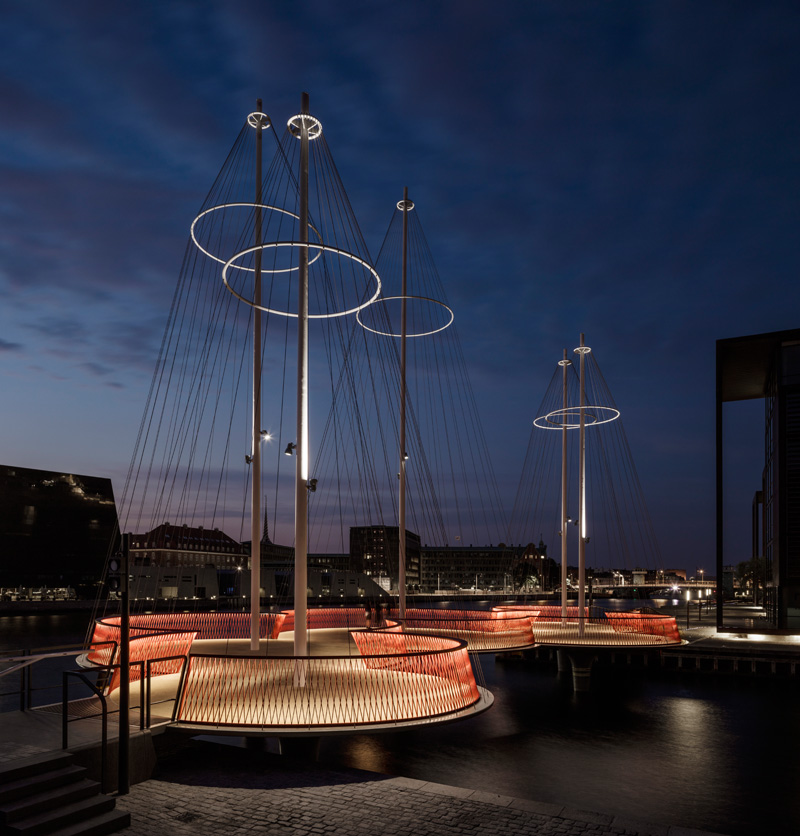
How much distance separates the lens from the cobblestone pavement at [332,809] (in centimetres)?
919

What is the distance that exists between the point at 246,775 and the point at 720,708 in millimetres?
22708

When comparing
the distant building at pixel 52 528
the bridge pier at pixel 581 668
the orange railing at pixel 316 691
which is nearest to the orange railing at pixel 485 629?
the bridge pier at pixel 581 668

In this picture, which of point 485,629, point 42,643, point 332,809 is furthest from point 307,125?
point 42,643

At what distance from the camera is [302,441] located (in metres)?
13.8

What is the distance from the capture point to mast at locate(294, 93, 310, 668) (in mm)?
13422

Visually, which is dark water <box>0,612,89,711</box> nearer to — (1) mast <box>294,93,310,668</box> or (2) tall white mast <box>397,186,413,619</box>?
(1) mast <box>294,93,310,668</box>

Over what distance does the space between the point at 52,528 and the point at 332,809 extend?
109 m

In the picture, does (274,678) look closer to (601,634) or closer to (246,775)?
(246,775)

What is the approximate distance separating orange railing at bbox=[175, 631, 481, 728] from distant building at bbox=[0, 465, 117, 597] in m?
96.5

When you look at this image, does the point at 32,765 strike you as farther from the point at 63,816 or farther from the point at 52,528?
the point at 52,528

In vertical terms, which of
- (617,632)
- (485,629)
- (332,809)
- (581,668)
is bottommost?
(581,668)

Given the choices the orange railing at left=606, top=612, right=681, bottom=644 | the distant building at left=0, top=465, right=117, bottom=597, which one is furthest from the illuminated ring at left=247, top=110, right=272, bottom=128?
the distant building at left=0, top=465, right=117, bottom=597

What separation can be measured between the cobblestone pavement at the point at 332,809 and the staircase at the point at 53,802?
427mm

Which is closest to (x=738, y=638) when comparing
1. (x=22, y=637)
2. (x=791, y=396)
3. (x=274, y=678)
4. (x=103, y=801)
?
(x=791, y=396)
